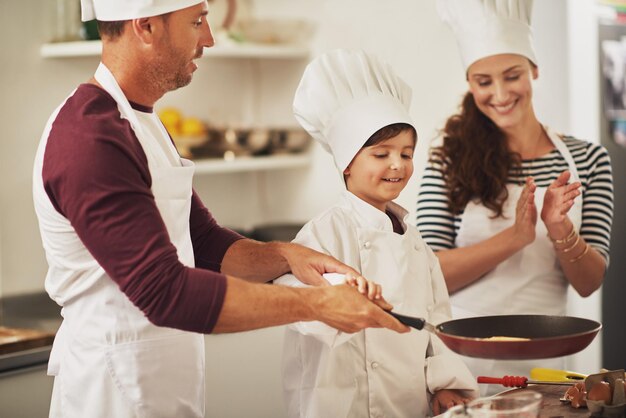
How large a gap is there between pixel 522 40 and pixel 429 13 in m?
1.20

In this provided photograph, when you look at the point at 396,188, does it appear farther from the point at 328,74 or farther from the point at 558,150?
the point at 558,150

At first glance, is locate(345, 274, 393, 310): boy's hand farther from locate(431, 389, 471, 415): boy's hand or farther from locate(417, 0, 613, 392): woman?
locate(417, 0, 613, 392): woman

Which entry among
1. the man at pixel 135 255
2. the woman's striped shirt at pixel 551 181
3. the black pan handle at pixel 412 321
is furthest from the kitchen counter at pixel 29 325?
the black pan handle at pixel 412 321

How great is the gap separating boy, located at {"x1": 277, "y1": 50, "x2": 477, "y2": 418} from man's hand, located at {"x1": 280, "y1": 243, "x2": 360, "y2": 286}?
44 mm

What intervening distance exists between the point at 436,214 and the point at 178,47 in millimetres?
1009

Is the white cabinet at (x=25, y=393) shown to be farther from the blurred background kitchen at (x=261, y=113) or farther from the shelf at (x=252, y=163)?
the shelf at (x=252, y=163)

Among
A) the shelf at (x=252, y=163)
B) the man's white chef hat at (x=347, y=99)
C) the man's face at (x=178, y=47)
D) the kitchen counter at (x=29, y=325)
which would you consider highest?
the man's face at (x=178, y=47)

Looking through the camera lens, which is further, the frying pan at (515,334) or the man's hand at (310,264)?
the man's hand at (310,264)

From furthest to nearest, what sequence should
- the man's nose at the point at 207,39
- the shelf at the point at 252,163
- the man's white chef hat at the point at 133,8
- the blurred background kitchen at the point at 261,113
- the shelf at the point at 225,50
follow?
the shelf at the point at 252,163, the shelf at the point at 225,50, the blurred background kitchen at the point at 261,113, the man's nose at the point at 207,39, the man's white chef hat at the point at 133,8

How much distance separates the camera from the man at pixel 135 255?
1478 millimetres

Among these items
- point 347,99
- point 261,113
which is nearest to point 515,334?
point 347,99

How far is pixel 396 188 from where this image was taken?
1989mm

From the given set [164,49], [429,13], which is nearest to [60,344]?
[164,49]

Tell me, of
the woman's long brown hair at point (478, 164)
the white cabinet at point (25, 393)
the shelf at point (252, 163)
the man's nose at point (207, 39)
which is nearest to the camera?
the man's nose at point (207, 39)
